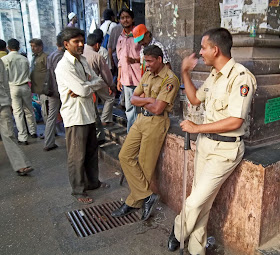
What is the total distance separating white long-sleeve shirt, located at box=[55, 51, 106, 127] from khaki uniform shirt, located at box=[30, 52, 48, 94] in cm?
304

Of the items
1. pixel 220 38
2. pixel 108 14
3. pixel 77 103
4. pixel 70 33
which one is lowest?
pixel 77 103

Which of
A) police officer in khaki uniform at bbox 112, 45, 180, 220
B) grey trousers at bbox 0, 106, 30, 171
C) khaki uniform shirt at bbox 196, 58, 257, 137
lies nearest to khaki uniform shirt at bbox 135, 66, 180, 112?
police officer in khaki uniform at bbox 112, 45, 180, 220

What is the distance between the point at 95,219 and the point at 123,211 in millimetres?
345

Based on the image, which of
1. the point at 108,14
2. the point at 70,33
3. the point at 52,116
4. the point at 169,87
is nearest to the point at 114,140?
the point at 52,116

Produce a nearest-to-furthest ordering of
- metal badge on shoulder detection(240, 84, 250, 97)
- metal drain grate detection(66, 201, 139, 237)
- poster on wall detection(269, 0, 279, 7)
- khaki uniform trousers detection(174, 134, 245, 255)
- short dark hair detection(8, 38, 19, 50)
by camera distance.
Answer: metal badge on shoulder detection(240, 84, 250, 97) → khaki uniform trousers detection(174, 134, 245, 255) → poster on wall detection(269, 0, 279, 7) → metal drain grate detection(66, 201, 139, 237) → short dark hair detection(8, 38, 19, 50)

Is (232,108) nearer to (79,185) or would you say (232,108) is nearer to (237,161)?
(237,161)

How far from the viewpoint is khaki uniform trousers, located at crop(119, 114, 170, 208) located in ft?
10.4

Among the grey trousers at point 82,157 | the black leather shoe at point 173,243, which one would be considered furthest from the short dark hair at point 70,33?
the black leather shoe at point 173,243

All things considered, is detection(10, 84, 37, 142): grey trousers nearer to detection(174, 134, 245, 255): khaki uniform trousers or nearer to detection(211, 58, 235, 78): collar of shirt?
detection(174, 134, 245, 255): khaki uniform trousers

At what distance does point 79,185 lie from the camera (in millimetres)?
3738

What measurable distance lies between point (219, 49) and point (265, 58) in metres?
1.02

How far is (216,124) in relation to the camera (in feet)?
7.13

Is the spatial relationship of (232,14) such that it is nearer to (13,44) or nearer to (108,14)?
(108,14)

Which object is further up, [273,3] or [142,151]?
[273,3]
